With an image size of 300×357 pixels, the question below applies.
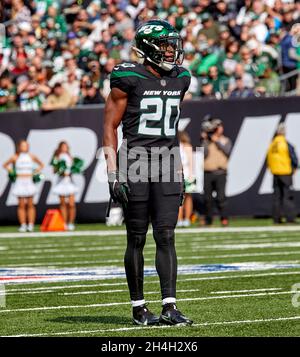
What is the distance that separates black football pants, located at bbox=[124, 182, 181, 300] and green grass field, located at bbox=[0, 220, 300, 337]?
0.35m

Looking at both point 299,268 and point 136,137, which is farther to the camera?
point 299,268

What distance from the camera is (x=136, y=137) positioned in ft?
26.9

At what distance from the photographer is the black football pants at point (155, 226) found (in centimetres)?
805

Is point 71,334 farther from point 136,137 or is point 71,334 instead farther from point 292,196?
point 292,196

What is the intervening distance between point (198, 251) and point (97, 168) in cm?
763

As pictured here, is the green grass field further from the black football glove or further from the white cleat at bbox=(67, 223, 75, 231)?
the white cleat at bbox=(67, 223, 75, 231)

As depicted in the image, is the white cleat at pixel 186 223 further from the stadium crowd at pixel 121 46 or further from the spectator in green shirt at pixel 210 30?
the spectator in green shirt at pixel 210 30

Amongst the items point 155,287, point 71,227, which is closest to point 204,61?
point 71,227

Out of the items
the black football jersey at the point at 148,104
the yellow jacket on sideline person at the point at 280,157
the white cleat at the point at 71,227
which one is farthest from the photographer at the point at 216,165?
the black football jersey at the point at 148,104

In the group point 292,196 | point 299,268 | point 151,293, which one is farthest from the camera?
point 292,196

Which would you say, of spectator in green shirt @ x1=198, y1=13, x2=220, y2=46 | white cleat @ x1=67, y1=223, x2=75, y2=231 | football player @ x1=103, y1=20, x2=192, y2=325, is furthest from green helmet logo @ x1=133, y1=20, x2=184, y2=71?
spectator in green shirt @ x1=198, y1=13, x2=220, y2=46

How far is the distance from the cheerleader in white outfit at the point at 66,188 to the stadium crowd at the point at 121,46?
1.28 meters
